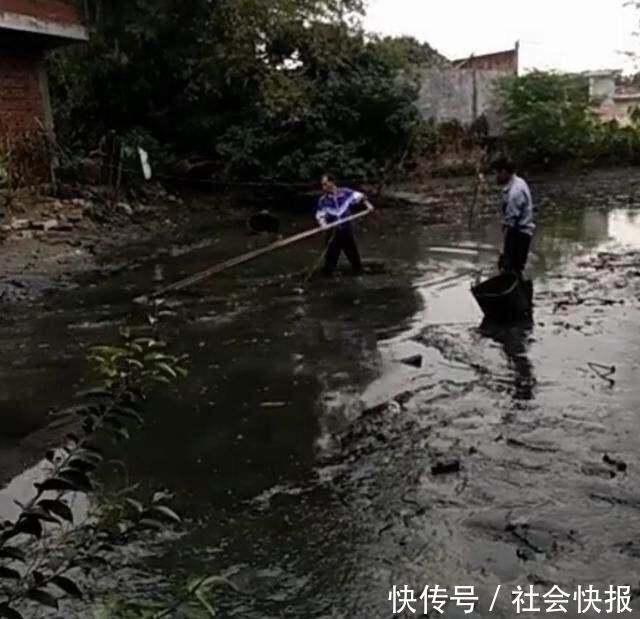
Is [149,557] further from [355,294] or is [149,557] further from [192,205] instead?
[192,205]

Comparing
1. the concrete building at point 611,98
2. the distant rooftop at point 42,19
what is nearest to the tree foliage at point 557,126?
the concrete building at point 611,98

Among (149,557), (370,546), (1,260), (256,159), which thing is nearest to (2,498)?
(149,557)

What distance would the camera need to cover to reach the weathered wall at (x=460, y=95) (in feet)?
101

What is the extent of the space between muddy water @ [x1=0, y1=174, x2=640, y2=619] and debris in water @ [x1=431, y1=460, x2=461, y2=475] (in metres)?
0.08

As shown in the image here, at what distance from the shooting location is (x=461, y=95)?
3183 centimetres

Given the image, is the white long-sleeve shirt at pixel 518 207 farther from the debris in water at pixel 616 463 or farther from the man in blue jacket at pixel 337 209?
the debris in water at pixel 616 463

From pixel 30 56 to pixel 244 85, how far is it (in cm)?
626

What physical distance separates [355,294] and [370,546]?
295 inches

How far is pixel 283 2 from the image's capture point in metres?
23.5

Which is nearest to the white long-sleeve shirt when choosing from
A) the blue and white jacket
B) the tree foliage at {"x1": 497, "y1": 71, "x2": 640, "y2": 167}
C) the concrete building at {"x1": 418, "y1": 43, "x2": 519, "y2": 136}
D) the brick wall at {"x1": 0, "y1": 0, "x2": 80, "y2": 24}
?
the blue and white jacket

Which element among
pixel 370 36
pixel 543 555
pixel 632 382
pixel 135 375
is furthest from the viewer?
pixel 370 36

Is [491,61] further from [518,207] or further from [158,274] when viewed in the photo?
[518,207]

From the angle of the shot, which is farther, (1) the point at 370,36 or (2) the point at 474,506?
(1) the point at 370,36

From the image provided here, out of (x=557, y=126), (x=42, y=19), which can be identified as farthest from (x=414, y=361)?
(x=557, y=126)
